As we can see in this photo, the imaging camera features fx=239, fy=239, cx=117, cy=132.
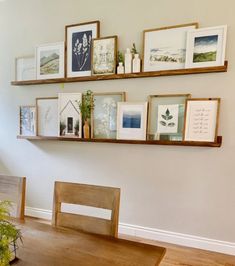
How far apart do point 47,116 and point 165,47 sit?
1.57m

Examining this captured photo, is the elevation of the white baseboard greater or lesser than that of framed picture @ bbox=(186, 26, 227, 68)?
lesser

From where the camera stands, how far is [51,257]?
3.01ft

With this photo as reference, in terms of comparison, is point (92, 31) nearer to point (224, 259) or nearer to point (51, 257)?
point (51, 257)

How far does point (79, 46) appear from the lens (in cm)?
268

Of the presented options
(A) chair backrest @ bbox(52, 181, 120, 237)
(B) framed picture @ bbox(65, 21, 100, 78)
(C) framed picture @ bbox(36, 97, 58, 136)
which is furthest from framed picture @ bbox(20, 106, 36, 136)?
(A) chair backrest @ bbox(52, 181, 120, 237)

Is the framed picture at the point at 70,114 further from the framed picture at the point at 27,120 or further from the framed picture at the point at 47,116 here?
the framed picture at the point at 27,120

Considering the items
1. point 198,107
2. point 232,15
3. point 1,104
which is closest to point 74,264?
point 198,107

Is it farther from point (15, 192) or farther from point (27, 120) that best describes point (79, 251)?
point (27, 120)

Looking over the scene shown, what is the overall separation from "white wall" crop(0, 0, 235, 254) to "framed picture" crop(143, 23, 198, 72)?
0.08m

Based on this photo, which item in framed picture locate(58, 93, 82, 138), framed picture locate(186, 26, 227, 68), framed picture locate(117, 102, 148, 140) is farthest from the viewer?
framed picture locate(58, 93, 82, 138)

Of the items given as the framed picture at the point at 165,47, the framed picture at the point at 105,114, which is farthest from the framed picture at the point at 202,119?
the framed picture at the point at 105,114

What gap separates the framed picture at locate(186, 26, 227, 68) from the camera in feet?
6.88

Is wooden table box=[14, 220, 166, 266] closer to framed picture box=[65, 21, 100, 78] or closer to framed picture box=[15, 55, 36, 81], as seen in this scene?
framed picture box=[65, 21, 100, 78]

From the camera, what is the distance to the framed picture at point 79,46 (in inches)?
103
